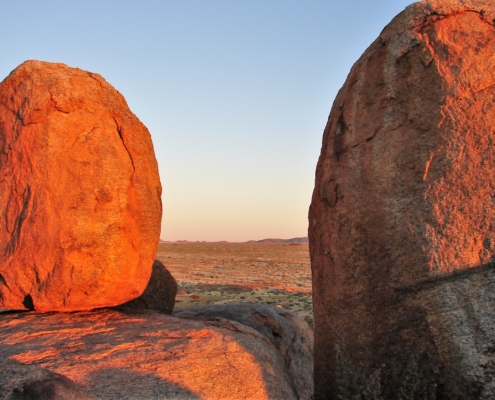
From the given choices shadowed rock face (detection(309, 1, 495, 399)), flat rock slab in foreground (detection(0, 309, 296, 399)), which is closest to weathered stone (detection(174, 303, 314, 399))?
flat rock slab in foreground (detection(0, 309, 296, 399))

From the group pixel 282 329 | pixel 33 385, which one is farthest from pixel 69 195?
pixel 282 329

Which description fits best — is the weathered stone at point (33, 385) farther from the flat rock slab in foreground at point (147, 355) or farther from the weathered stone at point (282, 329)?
the weathered stone at point (282, 329)

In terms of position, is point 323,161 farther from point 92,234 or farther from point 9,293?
point 9,293

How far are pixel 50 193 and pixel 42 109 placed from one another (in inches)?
32.0

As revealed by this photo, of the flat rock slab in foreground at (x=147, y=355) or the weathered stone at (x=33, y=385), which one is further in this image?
the flat rock slab in foreground at (x=147, y=355)

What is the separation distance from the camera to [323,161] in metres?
4.45

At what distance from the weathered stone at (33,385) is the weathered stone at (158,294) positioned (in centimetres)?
308

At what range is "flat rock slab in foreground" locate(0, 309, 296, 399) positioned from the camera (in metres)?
3.21

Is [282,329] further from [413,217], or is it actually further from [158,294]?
[413,217]

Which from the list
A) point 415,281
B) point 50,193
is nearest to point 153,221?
point 50,193

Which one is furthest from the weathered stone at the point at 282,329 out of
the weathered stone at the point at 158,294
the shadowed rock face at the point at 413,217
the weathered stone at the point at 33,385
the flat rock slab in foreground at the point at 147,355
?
the weathered stone at the point at 33,385

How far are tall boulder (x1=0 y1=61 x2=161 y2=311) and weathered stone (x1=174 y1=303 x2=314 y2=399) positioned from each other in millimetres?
1166

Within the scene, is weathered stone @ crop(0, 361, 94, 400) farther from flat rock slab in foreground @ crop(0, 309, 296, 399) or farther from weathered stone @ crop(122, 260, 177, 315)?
weathered stone @ crop(122, 260, 177, 315)

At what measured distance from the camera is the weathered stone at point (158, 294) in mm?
5836
